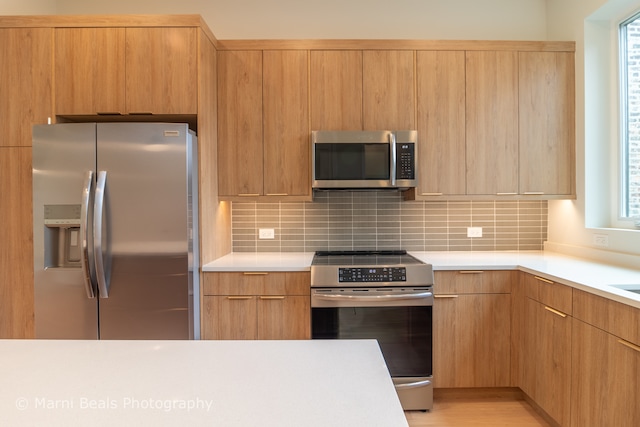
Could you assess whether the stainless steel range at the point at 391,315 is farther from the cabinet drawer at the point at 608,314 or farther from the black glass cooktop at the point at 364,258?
the cabinet drawer at the point at 608,314

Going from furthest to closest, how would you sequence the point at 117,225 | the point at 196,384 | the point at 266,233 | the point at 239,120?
the point at 266,233
the point at 239,120
the point at 117,225
the point at 196,384

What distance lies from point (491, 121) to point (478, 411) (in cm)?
194

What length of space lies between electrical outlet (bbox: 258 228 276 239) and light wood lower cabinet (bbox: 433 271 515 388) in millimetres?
1293

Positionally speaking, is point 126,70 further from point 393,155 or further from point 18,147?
point 393,155

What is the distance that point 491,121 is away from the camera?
2.78 m

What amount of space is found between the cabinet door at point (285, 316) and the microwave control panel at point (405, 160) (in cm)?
106

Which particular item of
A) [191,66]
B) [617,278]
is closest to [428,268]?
[617,278]

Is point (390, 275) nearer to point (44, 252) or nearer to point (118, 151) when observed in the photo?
point (118, 151)

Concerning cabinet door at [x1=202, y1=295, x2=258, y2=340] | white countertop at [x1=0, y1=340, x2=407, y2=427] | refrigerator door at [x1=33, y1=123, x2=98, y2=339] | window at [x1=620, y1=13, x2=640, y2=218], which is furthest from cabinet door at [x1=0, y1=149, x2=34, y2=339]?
window at [x1=620, y1=13, x2=640, y2=218]

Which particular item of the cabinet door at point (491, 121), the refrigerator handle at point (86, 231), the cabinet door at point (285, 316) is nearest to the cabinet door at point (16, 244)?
the refrigerator handle at point (86, 231)

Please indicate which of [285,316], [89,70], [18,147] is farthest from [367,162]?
[18,147]

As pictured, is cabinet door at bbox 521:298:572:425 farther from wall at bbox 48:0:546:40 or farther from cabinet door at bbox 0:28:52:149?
cabinet door at bbox 0:28:52:149

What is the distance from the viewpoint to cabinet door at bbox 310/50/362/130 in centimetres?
273

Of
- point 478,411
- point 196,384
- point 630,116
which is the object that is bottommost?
point 478,411
